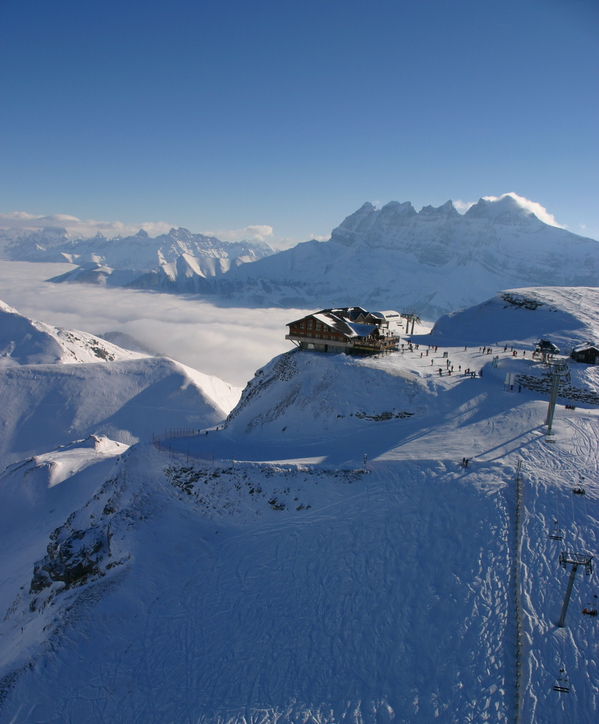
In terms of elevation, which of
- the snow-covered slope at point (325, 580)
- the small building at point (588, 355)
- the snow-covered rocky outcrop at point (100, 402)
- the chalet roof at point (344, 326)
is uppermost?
the chalet roof at point (344, 326)

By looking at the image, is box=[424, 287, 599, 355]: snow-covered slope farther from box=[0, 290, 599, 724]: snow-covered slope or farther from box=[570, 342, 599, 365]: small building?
box=[0, 290, 599, 724]: snow-covered slope

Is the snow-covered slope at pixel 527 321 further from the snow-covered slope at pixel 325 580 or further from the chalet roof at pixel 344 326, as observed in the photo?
the snow-covered slope at pixel 325 580

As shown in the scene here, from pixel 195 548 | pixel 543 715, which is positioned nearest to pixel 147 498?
pixel 195 548

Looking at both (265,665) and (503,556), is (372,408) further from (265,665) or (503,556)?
(265,665)

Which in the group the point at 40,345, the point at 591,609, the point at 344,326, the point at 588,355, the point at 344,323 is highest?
the point at 344,323

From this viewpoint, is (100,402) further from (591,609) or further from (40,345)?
(591,609)

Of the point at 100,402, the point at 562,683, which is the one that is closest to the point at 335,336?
the point at 562,683

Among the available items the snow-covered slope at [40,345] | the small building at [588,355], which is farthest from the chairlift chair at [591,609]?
the snow-covered slope at [40,345]
